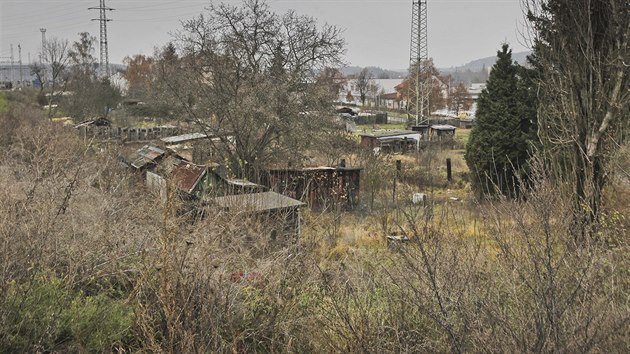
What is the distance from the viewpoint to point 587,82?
7.92 metres

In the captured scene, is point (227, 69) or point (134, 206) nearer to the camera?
point (134, 206)

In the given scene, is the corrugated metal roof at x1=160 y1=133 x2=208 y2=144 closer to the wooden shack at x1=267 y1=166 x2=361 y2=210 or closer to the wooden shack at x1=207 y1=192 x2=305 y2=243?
the wooden shack at x1=267 y1=166 x2=361 y2=210

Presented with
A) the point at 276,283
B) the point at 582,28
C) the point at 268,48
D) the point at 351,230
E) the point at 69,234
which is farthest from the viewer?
the point at 268,48

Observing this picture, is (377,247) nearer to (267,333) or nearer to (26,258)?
(267,333)

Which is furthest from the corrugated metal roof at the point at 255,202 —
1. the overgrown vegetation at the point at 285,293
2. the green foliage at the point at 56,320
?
the green foliage at the point at 56,320

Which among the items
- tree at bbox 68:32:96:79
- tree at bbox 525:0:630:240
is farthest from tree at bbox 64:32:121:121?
tree at bbox 525:0:630:240

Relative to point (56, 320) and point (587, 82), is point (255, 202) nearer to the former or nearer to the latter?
point (56, 320)

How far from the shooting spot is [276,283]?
4.51m

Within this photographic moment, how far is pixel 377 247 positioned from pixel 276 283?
4467 millimetres

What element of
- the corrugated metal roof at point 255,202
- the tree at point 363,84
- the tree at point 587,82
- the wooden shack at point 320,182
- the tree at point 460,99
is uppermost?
the tree at point 363,84

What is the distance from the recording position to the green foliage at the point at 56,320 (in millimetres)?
3709

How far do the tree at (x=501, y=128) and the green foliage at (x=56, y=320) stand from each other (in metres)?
12.5

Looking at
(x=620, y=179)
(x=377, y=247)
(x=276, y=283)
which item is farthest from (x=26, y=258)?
(x=620, y=179)

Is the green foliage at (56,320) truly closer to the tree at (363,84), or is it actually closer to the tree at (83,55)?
the tree at (83,55)
